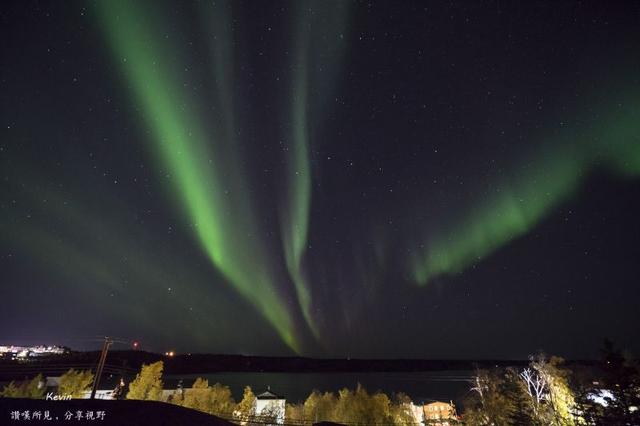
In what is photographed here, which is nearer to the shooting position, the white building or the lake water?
the white building

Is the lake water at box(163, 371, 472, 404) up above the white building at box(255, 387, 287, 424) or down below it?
above

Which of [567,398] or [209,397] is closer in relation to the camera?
[567,398]

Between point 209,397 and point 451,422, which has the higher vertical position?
point 209,397

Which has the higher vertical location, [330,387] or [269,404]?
[330,387]

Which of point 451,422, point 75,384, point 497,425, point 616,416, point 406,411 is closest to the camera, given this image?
point 616,416

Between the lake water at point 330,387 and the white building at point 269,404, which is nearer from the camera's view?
the white building at point 269,404

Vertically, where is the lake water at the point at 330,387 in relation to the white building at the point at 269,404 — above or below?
above

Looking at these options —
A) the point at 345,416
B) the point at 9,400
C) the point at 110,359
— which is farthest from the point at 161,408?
the point at 110,359

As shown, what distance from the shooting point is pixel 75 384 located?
46938mm

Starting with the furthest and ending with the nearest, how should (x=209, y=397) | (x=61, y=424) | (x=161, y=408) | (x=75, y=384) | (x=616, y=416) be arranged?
(x=209, y=397), (x=75, y=384), (x=616, y=416), (x=161, y=408), (x=61, y=424)

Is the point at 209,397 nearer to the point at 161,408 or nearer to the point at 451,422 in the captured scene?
the point at 451,422

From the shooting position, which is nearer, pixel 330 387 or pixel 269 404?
pixel 269 404

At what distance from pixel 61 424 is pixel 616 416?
32.4m

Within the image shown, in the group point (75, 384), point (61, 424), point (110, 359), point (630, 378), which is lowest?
point (61, 424)
